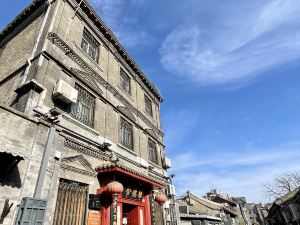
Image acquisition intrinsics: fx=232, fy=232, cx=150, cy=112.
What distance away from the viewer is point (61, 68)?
8680 millimetres

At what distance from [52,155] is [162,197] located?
6.55m

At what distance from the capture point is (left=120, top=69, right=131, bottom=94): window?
548 inches

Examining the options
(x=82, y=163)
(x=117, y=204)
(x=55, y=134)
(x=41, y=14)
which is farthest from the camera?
(x=41, y=14)

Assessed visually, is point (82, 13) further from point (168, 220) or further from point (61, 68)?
point (168, 220)

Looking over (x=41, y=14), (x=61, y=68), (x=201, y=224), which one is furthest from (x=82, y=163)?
(x=201, y=224)

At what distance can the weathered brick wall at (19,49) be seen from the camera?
30.4ft

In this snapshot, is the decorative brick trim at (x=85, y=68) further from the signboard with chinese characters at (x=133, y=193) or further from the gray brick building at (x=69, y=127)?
the signboard with chinese characters at (x=133, y=193)

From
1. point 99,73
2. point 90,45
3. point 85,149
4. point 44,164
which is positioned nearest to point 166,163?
point 99,73

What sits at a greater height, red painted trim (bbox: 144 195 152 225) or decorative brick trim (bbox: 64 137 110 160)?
decorative brick trim (bbox: 64 137 110 160)

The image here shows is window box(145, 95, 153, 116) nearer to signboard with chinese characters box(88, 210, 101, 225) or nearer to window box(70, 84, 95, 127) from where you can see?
window box(70, 84, 95, 127)

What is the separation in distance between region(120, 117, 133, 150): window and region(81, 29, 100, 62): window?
3.62 metres

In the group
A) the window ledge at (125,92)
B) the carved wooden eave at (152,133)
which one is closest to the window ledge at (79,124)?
the window ledge at (125,92)

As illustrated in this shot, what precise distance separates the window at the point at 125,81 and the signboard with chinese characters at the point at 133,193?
6047 mm

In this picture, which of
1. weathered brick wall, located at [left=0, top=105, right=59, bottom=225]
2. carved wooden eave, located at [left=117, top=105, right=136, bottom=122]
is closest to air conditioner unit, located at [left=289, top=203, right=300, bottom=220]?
carved wooden eave, located at [left=117, top=105, right=136, bottom=122]
